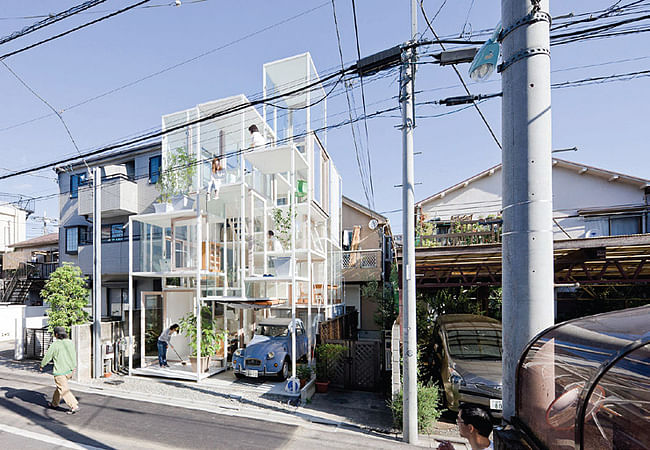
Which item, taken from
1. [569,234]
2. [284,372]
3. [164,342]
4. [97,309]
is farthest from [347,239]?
[97,309]

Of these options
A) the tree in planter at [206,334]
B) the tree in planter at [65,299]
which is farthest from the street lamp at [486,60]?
the tree in planter at [65,299]

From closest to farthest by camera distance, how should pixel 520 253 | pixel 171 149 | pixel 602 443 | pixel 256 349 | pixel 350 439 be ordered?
1. pixel 602 443
2. pixel 520 253
3. pixel 350 439
4. pixel 256 349
5. pixel 171 149

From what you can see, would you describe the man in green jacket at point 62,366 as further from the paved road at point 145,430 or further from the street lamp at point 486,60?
the street lamp at point 486,60

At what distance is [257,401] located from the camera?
7.73 metres

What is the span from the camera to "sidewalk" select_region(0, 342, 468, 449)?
645 centimetres

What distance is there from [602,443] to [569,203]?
16.8 meters

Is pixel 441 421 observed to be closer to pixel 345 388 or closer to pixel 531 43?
pixel 345 388

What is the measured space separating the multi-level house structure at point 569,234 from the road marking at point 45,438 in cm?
715

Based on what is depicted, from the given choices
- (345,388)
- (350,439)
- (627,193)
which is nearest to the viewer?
(350,439)

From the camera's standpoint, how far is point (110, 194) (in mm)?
14805

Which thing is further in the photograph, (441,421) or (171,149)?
(171,149)

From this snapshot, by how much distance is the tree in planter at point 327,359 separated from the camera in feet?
28.3

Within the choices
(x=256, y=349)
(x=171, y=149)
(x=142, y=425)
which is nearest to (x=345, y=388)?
(x=256, y=349)

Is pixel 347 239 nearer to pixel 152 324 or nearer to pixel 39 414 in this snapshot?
pixel 152 324
